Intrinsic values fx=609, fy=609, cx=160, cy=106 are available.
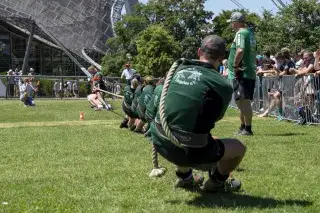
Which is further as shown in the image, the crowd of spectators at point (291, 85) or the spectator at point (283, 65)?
the spectator at point (283, 65)

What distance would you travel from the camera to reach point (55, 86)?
34531 millimetres

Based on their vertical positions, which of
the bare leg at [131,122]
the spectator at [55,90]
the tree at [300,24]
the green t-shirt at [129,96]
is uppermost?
the tree at [300,24]

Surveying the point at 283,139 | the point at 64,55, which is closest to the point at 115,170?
the point at 283,139

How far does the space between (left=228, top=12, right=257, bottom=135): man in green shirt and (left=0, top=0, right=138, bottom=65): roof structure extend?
64.6 meters

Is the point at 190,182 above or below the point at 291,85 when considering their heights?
below

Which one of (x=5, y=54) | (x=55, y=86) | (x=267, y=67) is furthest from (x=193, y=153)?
(x=5, y=54)

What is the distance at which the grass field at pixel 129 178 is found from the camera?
16.0ft

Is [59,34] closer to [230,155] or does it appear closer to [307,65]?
[307,65]

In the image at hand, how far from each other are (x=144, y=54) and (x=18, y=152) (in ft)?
184

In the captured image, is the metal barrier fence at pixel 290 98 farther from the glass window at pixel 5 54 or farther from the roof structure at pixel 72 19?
the glass window at pixel 5 54

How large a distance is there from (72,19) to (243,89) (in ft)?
231

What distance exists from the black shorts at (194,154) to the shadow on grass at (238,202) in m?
0.32

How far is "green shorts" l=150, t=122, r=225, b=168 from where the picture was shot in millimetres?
4773

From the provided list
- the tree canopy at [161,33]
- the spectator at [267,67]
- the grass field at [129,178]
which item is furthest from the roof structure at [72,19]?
the grass field at [129,178]
